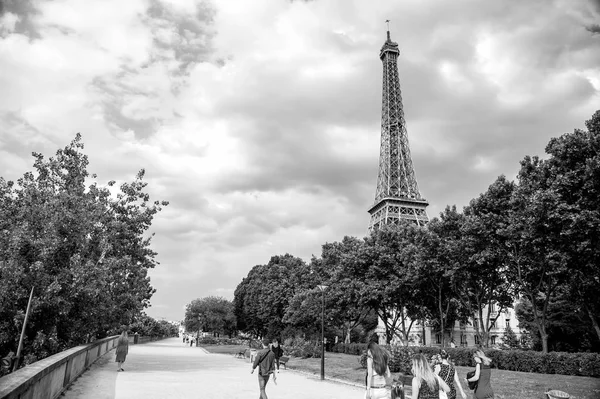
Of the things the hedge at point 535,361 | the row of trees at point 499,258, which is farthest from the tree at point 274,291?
the hedge at point 535,361

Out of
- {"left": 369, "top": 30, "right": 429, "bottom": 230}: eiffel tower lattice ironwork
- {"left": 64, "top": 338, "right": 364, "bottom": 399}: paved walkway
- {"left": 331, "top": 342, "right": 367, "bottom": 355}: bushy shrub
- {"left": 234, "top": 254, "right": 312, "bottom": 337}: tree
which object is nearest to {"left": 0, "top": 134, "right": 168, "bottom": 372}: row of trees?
{"left": 64, "top": 338, "right": 364, "bottom": 399}: paved walkway

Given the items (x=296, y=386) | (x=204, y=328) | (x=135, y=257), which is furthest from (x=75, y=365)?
(x=204, y=328)

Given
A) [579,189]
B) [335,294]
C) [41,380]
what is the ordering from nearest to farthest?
1. [41,380]
2. [579,189]
3. [335,294]

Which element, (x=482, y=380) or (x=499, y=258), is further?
(x=499, y=258)

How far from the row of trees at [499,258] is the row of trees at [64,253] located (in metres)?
19.8

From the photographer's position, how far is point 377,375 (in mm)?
7816

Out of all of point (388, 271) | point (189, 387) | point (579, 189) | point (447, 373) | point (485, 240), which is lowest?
point (189, 387)

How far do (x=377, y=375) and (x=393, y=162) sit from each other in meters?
96.2

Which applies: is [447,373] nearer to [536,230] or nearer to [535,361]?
[536,230]

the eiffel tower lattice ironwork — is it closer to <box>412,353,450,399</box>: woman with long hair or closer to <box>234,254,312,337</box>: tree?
<box>234,254,312,337</box>: tree

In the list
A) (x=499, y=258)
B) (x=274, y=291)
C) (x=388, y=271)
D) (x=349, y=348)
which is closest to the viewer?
(x=499, y=258)

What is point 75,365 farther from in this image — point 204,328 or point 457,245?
point 204,328

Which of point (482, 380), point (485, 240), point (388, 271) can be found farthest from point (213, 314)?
point (482, 380)

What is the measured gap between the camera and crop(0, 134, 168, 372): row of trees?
18.8 metres
